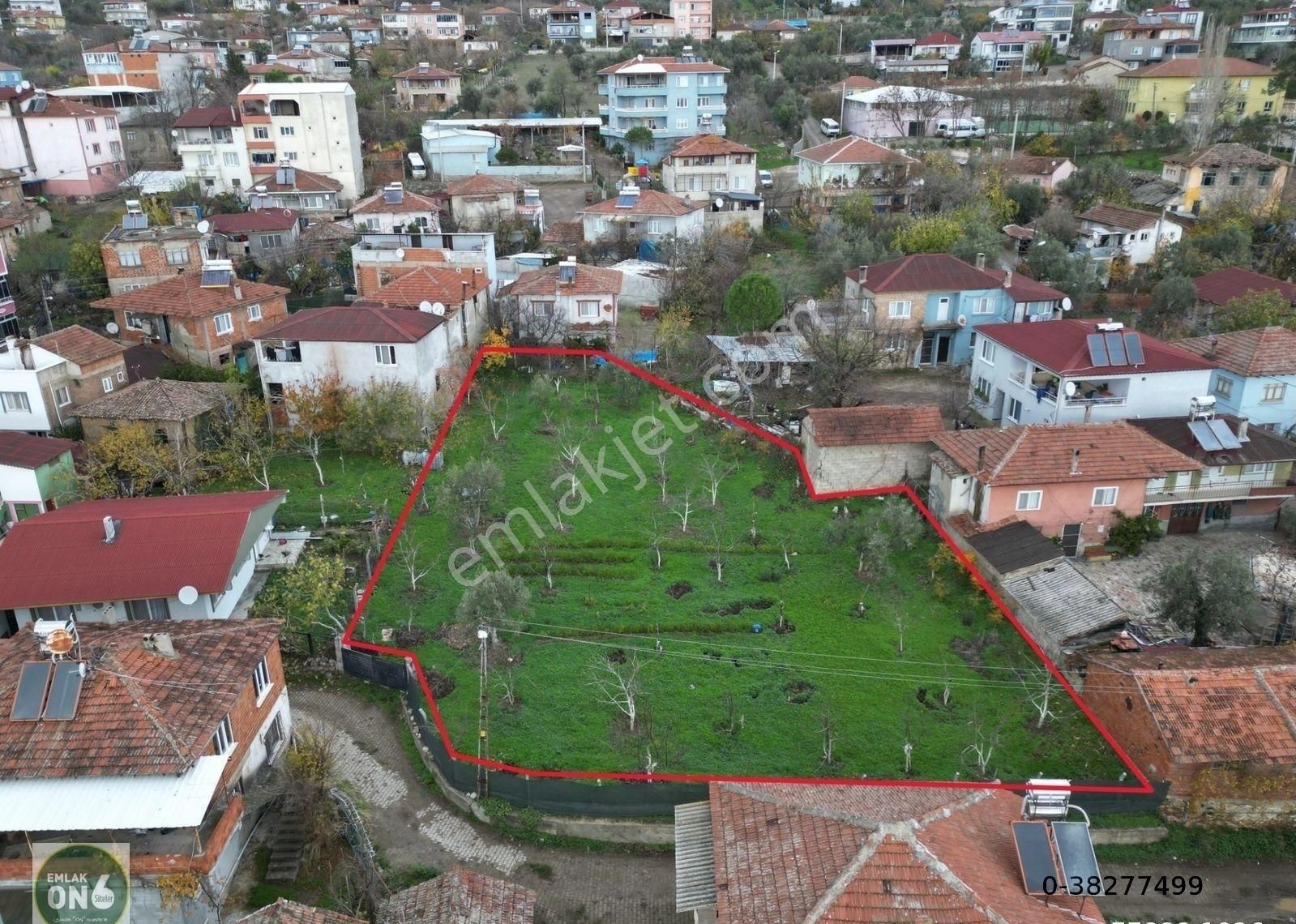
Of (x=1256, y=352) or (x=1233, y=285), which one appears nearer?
(x=1256, y=352)

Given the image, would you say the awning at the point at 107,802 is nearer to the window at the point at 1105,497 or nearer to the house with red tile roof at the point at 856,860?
the house with red tile roof at the point at 856,860

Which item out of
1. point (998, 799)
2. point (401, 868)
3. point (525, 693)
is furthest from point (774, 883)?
point (525, 693)

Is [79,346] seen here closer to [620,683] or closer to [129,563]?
[129,563]

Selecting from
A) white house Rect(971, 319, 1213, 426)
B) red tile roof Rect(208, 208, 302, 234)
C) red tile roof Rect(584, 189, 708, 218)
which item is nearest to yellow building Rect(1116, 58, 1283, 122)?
red tile roof Rect(584, 189, 708, 218)

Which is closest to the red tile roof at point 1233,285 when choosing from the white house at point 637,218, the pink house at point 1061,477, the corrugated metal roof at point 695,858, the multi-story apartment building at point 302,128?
the pink house at point 1061,477

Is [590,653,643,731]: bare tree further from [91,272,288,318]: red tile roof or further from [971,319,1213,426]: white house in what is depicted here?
[91,272,288,318]: red tile roof

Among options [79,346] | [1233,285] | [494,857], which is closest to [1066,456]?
[494,857]
